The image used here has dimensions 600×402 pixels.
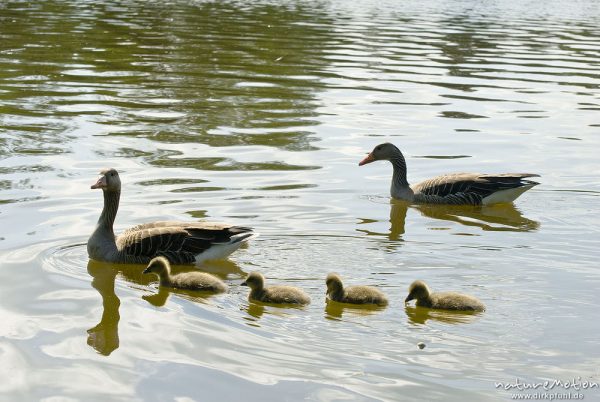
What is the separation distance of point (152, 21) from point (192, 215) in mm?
26214

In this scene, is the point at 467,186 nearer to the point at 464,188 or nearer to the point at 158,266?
the point at 464,188

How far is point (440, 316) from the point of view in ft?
35.0

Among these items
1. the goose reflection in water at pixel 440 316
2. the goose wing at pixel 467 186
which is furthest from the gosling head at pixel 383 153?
the goose reflection in water at pixel 440 316

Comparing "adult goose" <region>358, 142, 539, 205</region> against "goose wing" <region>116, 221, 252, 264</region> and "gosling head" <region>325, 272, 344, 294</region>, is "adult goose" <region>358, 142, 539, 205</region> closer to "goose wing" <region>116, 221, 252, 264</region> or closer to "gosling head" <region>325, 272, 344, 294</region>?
"goose wing" <region>116, 221, 252, 264</region>

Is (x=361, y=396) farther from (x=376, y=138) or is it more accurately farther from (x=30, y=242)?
(x=376, y=138)

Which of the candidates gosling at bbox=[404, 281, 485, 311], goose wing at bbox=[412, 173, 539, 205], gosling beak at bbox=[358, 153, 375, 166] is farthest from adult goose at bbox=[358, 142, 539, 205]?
gosling at bbox=[404, 281, 485, 311]

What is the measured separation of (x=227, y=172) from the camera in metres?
17.1

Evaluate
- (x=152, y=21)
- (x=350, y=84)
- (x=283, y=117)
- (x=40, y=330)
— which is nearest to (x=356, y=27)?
(x=152, y=21)

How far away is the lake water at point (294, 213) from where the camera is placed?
30.7ft

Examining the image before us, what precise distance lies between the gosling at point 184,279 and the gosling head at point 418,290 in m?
1.92

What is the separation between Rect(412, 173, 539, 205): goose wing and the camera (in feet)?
52.3

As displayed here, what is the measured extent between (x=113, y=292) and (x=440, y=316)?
3.42m

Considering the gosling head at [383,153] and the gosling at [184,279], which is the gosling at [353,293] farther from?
the gosling head at [383,153]

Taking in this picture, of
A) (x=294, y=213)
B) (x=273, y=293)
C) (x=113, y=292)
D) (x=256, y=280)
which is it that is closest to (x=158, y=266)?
(x=113, y=292)
